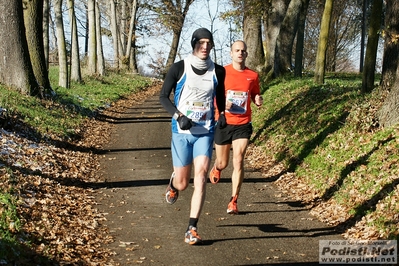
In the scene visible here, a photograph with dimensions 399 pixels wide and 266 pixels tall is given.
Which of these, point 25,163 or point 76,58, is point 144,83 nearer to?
point 76,58

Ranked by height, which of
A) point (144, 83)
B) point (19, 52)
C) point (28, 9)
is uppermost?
point (28, 9)

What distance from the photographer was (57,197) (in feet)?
32.2

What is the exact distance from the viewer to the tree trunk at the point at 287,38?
24688 millimetres

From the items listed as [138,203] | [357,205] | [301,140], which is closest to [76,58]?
[301,140]

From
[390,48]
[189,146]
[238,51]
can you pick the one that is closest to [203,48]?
[189,146]

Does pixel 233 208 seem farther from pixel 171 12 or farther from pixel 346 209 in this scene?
pixel 171 12

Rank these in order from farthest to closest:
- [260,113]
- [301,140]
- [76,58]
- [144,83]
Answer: [144,83], [76,58], [260,113], [301,140]

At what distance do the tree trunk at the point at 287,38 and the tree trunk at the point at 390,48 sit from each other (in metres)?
11.5

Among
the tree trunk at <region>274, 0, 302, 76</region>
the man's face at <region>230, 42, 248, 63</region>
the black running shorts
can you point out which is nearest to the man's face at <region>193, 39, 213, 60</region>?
the man's face at <region>230, 42, 248, 63</region>

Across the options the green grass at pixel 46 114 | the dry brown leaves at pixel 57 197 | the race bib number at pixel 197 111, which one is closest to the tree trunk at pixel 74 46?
the green grass at pixel 46 114

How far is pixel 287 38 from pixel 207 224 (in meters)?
17.6

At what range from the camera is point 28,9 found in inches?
796

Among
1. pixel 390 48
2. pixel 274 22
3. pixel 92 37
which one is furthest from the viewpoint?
pixel 92 37

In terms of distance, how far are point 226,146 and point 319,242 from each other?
242cm
